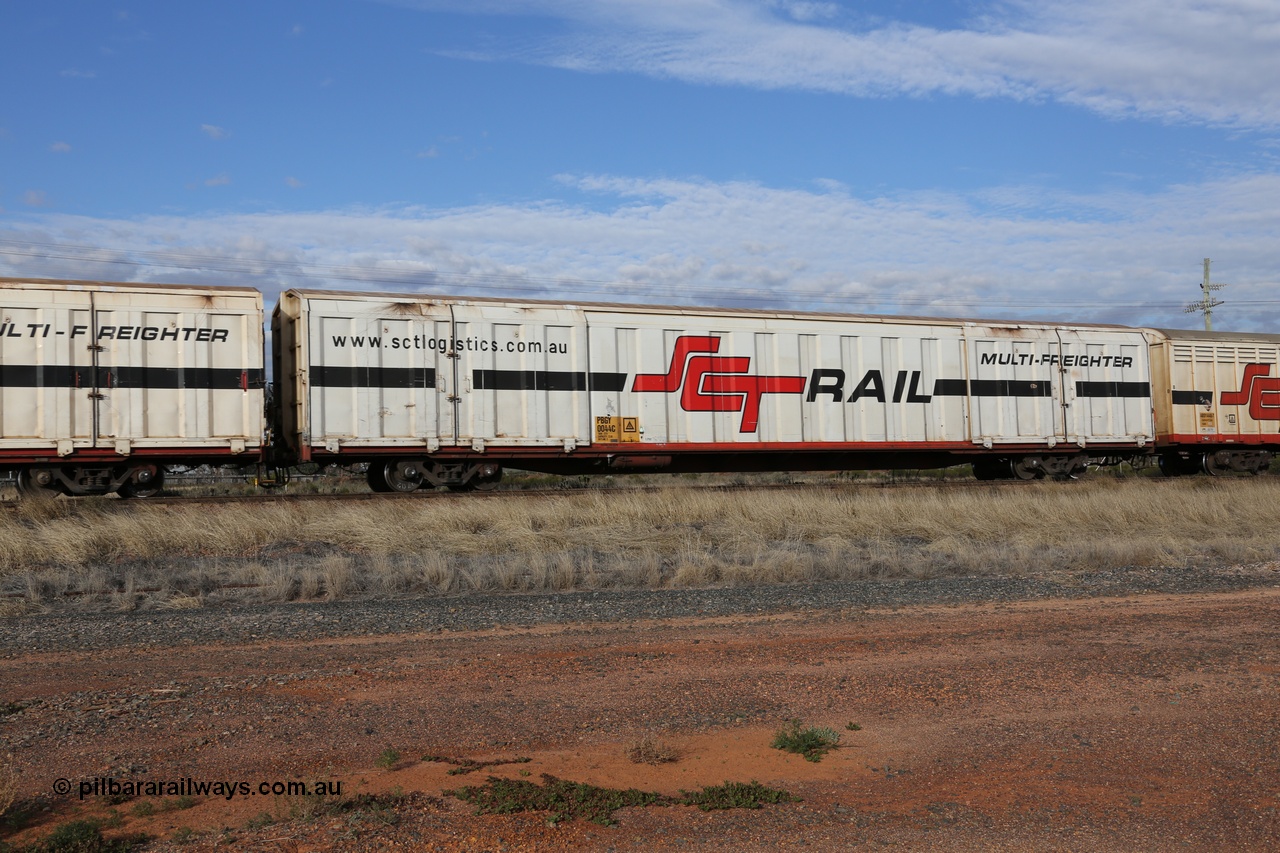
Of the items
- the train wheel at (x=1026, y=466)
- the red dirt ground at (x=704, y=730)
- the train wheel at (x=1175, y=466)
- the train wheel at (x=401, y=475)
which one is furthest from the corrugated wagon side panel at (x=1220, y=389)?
the train wheel at (x=401, y=475)

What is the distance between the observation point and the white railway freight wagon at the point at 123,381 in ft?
47.1

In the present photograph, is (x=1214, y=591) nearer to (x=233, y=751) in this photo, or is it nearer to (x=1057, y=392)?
(x=233, y=751)

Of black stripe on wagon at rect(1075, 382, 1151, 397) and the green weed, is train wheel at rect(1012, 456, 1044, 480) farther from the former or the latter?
the green weed

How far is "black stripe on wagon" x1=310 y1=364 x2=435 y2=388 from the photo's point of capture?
51.4ft

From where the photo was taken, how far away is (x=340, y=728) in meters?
4.79

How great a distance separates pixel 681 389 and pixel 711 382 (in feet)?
2.06

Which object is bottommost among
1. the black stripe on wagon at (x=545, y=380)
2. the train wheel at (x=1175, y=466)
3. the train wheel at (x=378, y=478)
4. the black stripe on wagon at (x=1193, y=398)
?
the train wheel at (x=1175, y=466)

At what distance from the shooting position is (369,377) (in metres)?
15.9

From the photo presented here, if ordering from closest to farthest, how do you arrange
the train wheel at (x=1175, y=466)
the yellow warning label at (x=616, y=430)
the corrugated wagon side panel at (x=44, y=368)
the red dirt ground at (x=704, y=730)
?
1. the red dirt ground at (x=704, y=730)
2. the corrugated wagon side panel at (x=44, y=368)
3. the yellow warning label at (x=616, y=430)
4. the train wheel at (x=1175, y=466)

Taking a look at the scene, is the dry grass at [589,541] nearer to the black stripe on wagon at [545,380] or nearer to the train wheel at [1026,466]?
the black stripe on wagon at [545,380]

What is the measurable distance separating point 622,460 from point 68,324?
918cm

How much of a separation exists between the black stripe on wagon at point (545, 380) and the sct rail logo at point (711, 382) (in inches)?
19.5

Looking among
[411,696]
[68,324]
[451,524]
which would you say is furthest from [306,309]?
[411,696]

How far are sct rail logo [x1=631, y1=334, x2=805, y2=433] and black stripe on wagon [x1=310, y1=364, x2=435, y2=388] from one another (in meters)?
3.77
